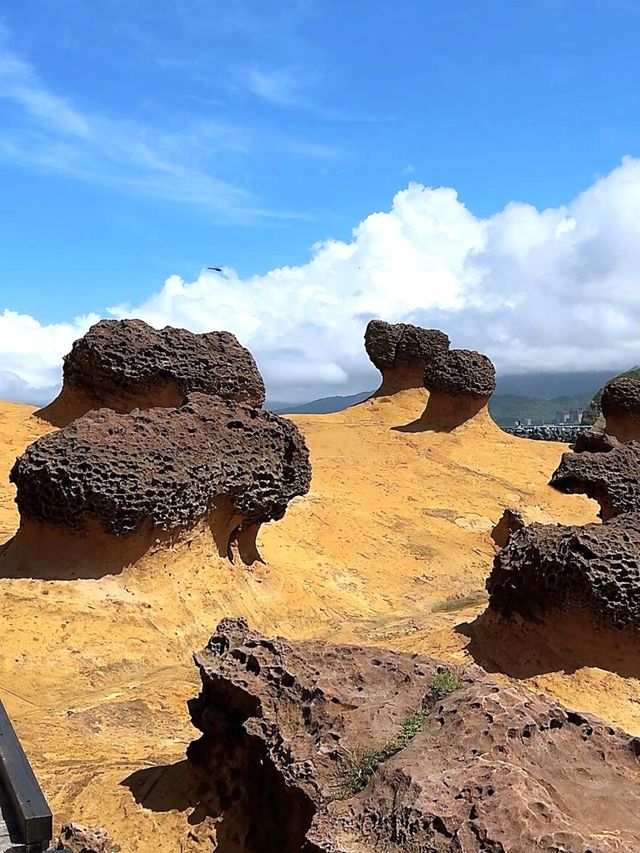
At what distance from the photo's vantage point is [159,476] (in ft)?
29.3

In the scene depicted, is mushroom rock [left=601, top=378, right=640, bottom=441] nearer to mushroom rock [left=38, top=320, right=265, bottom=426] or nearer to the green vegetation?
mushroom rock [left=38, top=320, right=265, bottom=426]

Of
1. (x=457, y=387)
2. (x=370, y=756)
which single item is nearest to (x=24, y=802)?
(x=370, y=756)

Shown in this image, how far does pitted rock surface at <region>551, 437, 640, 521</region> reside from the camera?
11.2m

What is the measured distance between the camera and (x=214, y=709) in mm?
4781

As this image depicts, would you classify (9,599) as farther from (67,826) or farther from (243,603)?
(67,826)

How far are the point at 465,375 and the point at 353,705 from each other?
1718cm

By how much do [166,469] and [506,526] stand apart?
7072mm

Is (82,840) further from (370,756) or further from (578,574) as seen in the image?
(578,574)

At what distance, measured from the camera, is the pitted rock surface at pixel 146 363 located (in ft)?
49.4

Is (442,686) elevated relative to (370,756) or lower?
elevated

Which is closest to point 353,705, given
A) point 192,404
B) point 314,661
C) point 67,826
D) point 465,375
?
point 314,661

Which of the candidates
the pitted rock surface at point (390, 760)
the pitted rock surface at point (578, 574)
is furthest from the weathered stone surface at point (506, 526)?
the pitted rock surface at point (390, 760)

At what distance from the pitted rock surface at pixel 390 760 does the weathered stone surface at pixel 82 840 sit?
2.18 feet

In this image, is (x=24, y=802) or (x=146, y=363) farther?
(x=146, y=363)
